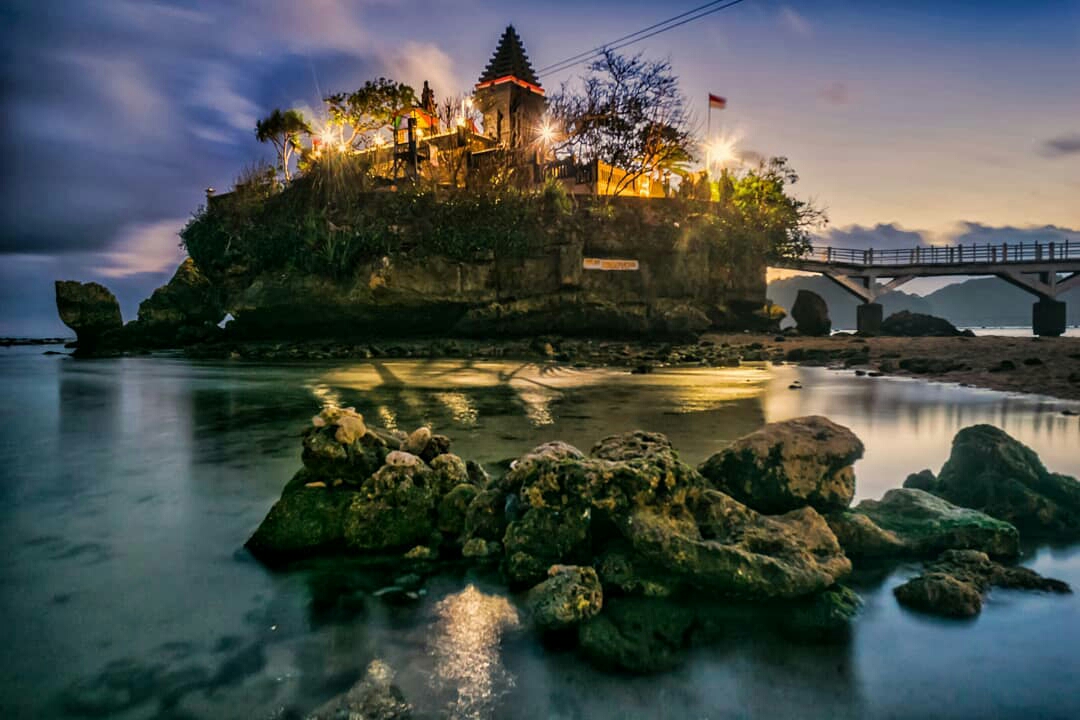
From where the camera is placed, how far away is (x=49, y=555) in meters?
4.70

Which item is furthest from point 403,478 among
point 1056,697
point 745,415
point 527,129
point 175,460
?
point 527,129

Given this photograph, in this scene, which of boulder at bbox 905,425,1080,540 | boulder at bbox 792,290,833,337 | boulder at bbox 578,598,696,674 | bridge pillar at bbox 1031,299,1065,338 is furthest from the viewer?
bridge pillar at bbox 1031,299,1065,338

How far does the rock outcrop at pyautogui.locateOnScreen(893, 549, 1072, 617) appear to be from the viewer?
11.4ft

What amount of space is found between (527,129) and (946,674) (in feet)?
148

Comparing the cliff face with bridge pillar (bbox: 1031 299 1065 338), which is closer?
the cliff face

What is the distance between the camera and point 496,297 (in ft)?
90.1

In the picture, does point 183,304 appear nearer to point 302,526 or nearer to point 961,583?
point 302,526

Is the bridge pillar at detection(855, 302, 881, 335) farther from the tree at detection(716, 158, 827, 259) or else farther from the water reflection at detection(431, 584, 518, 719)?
the water reflection at detection(431, 584, 518, 719)

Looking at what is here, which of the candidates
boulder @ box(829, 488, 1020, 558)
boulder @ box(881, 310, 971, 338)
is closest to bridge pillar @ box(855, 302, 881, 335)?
boulder @ box(881, 310, 971, 338)

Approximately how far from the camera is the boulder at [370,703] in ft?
8.63

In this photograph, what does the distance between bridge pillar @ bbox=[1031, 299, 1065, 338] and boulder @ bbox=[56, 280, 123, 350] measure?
6341cm

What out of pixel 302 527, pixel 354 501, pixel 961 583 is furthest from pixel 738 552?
pixel 302 527

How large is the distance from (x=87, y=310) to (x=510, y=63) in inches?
1347

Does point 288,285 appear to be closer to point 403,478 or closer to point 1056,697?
point 403,478
